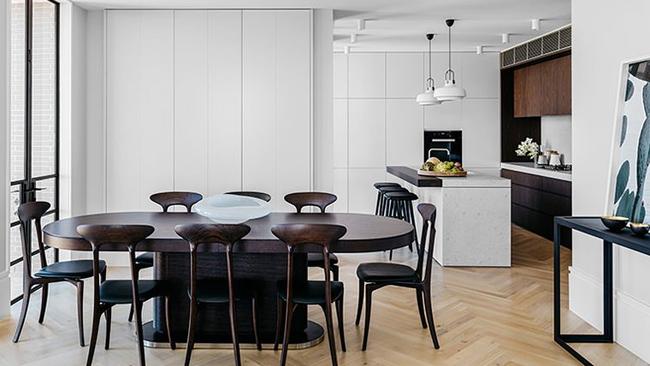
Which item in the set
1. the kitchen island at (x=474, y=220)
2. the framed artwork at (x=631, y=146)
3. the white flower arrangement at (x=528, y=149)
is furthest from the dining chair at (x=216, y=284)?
the white flower arrangement at (x=528, y=149)

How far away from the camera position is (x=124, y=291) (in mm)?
3459

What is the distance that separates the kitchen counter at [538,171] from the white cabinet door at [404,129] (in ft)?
4.54

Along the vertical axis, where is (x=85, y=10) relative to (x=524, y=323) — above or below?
above

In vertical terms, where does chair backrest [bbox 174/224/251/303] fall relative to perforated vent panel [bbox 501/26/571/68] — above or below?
below

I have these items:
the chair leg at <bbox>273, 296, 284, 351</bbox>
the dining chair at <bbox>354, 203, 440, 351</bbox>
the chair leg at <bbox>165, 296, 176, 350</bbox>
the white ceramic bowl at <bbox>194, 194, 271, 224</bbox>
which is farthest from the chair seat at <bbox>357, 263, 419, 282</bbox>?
the chair leg at <bbox>165, 296, 176, 350</bbox>

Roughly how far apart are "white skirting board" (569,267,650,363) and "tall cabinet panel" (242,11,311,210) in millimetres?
2785

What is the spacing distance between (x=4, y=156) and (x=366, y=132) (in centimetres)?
568

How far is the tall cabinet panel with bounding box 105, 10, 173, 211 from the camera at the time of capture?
602 cm

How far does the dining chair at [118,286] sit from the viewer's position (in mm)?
3229

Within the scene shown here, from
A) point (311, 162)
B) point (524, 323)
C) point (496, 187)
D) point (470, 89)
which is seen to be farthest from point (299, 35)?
point (470, 89)

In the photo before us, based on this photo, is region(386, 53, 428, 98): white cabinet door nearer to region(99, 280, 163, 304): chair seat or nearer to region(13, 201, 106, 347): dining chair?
region(13, 201, 106, 347): dining chair

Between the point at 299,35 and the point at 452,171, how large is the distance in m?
2.22

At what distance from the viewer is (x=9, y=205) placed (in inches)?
177

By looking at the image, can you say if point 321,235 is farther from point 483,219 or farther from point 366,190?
point 366,190
